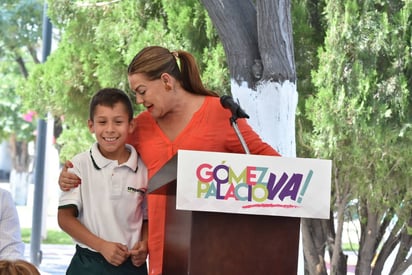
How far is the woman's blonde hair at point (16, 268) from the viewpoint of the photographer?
2.10 meters

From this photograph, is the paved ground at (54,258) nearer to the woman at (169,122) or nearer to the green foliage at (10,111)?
the green foliage at (10,111)

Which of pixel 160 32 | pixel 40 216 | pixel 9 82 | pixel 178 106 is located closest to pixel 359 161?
pixel 160 32

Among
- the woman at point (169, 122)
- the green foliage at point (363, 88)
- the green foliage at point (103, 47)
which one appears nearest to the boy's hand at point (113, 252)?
the woman at point (169, 122)

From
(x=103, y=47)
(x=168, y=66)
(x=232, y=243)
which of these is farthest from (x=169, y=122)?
(x=103, y=47)

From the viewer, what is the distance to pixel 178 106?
3.10m

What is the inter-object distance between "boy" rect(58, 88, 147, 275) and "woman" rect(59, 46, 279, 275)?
50 mm

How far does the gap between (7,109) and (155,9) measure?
1632 cm

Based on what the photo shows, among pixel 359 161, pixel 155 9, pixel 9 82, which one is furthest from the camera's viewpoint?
pixel 9 82

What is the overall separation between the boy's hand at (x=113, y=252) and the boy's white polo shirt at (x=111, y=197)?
8 cm

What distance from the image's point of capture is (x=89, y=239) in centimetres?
301

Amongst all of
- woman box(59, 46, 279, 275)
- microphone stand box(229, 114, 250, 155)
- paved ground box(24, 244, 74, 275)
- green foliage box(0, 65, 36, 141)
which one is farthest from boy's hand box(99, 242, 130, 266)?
green foliage box(0, 65, 36, 141)

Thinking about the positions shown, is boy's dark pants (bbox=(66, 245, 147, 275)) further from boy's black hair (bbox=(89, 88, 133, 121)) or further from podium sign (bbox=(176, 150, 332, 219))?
podium sign (bbox=(176, 150, 332, 219))

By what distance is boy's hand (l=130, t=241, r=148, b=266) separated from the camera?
9.95ft

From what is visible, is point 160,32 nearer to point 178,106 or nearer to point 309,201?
point 178,106
